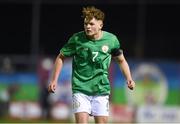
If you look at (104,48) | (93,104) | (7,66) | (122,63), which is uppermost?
(7,66)

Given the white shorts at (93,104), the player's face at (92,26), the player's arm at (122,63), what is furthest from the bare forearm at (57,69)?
the player's arm at (122,63)

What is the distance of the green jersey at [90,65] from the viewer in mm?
10164

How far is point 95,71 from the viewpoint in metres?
10.2

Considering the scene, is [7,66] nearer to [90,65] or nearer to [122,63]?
[122,63]

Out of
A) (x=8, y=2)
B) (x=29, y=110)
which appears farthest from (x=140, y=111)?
(x=8, y=2)

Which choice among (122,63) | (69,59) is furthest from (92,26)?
(69,59)

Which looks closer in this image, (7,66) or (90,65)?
(90,65)

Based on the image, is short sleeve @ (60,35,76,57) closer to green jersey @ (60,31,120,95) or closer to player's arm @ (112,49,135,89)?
green jersey @ (60,31,120,95)

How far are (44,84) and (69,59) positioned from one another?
1175mm

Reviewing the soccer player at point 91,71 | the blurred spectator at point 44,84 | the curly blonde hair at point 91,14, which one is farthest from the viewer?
the blurred spectator at point 44,84

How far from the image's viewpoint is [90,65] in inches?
401

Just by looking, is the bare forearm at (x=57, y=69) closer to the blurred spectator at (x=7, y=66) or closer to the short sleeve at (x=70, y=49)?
the short sleeve at (x=70, y=49)

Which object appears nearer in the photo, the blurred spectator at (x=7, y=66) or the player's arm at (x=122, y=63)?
the player's arm at (x=122, y=63)

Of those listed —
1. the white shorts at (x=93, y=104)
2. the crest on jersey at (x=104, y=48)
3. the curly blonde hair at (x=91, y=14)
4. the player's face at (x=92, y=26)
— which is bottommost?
the white shorts at (x=93, y=104)
